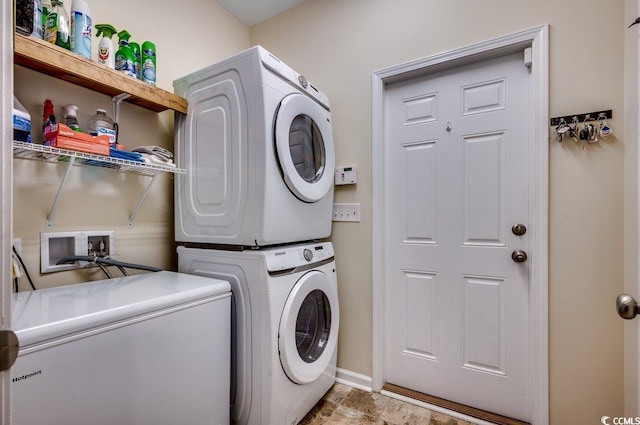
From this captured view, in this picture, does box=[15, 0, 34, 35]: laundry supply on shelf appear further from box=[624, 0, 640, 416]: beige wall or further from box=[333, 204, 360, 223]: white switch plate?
box=[624, 0, 640, 416]: beige wall

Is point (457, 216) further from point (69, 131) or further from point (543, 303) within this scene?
point (69, 131)

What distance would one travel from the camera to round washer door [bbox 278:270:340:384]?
138 centimetres

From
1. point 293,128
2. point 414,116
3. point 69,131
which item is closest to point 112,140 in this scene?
point 69,131

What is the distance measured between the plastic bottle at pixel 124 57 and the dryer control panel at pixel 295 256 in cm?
113

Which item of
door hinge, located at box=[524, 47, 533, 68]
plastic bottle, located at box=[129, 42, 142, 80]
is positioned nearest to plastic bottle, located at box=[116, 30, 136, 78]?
plastic bottle, located at box=[129, 42, 142, 80]

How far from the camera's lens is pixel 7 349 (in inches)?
16.2

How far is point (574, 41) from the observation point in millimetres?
1423

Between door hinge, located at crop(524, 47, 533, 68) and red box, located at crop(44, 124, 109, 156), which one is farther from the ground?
door hinge, located at crop(524, 47, 533, 68)

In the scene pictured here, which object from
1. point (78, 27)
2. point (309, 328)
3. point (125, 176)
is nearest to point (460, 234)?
point (309, 328)

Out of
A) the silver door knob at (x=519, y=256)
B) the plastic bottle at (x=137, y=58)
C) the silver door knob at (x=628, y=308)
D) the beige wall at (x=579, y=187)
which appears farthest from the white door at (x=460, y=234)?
the plastic bottle at (x=137, y=58)

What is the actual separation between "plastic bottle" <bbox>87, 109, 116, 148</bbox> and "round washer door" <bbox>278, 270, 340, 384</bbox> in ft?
3.71

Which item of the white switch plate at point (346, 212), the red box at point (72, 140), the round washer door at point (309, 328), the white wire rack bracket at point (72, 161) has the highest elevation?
the red box at point (72, 140)

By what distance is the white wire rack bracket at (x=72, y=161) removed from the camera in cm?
108

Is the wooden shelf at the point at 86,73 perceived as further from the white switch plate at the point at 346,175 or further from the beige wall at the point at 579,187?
the beige wall at the point at 579,187
